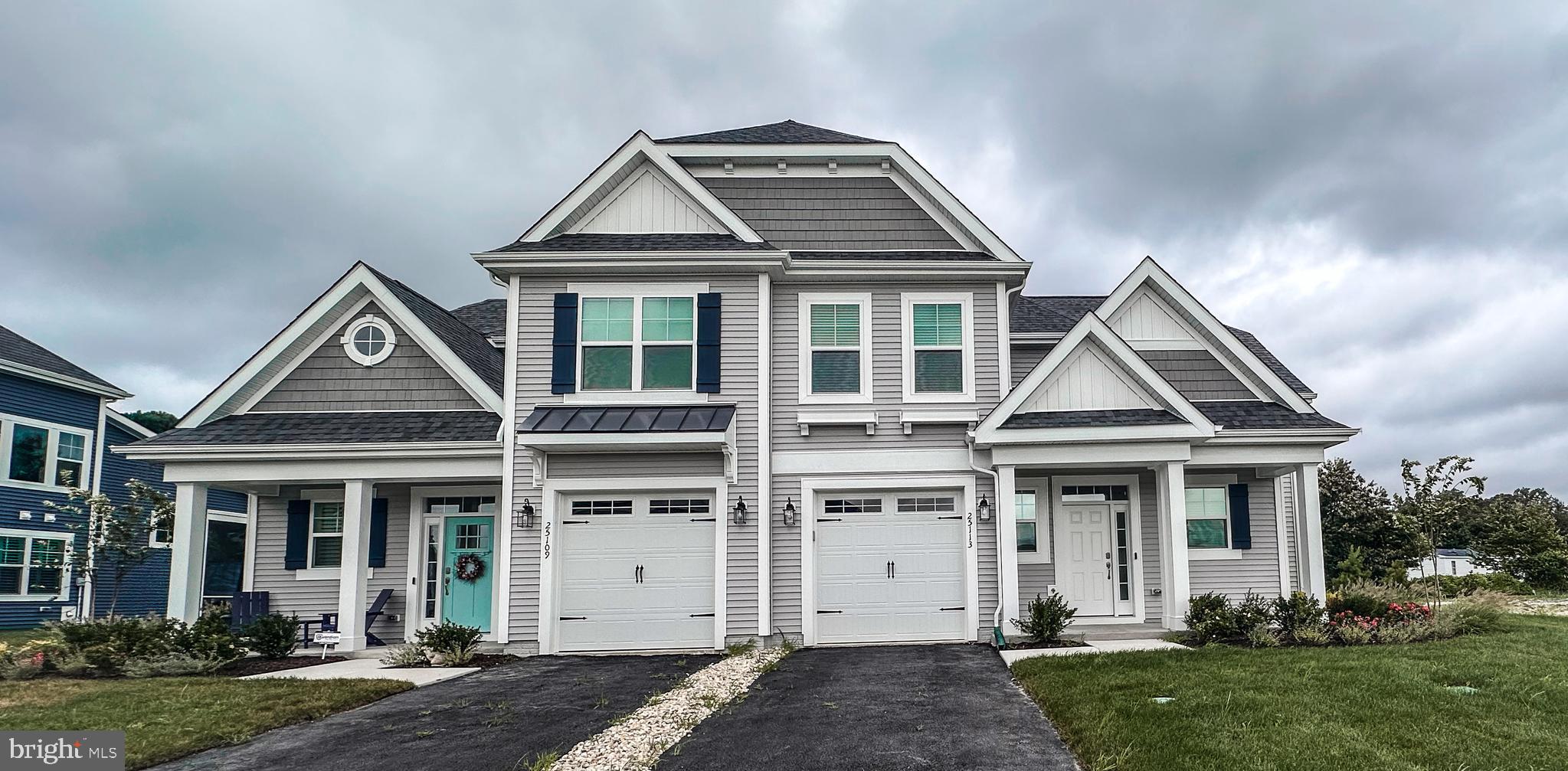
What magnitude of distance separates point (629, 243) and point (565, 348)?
5.87 ft

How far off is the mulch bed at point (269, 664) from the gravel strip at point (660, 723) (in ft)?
17.9

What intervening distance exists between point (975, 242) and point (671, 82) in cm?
645

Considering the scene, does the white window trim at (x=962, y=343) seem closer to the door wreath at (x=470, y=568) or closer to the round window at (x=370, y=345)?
the door wreath at (x=470, y=568)

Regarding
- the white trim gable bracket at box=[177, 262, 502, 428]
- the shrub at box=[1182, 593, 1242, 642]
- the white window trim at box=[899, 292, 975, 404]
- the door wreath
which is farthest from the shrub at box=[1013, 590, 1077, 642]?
the white trim gable bracket at box=[177, 262, 502, 428]

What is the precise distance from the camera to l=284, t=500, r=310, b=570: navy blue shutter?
1434 centimetres

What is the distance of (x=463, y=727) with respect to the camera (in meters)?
7.95

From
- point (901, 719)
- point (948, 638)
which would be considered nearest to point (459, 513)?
point (948, 638)

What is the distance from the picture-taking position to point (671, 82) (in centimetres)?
1662

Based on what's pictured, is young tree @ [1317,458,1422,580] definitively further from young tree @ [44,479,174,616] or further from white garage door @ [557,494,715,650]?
young tree @ [44,479,174,616]

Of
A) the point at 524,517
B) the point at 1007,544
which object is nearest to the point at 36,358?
the point at 524,517

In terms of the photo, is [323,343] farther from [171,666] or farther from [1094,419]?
[1094,419]

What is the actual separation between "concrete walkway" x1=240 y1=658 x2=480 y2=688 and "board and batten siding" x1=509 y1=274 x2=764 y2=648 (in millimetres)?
1575

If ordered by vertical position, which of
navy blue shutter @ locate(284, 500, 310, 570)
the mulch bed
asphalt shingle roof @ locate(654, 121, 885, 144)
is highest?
asphalt shingle roof @ locate(654, 121, 885, 144)

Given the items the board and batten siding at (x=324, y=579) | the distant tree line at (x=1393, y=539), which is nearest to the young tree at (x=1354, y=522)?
the distant tree line at (x=1393, y=539)
